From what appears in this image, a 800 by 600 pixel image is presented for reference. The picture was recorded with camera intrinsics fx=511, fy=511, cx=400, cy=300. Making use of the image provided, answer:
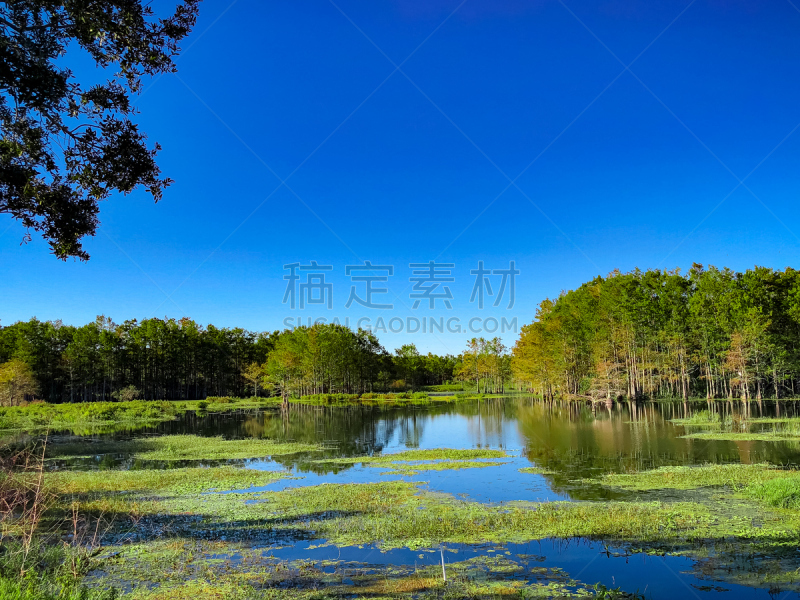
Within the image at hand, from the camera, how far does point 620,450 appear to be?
83.8ft

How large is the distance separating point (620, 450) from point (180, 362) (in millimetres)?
87350

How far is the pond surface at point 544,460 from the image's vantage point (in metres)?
10.0

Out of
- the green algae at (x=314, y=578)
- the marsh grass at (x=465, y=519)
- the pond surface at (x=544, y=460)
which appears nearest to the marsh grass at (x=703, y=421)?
the pond surface at (x=544, y=460)

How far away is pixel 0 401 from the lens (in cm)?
6469

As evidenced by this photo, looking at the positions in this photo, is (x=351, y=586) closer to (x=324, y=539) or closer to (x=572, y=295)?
(x=324, y=539)

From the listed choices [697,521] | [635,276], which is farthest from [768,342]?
[697,521]

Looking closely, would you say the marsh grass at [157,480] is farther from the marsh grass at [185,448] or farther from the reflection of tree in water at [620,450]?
the reflection of tree in water at [620,450]

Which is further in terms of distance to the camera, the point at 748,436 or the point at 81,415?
the point at 81,415

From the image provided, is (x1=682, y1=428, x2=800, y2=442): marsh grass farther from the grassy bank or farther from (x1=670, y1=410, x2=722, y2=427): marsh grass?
the grassy bank

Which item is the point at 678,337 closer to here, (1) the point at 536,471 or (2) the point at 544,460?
(2) the point at 544,460

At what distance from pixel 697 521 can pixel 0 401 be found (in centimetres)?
7817

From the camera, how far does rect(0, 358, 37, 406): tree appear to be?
63750 millimetres

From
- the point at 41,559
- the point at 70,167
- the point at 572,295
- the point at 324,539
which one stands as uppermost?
the point at 572,295

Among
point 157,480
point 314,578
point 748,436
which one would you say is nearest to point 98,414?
point 157,480
